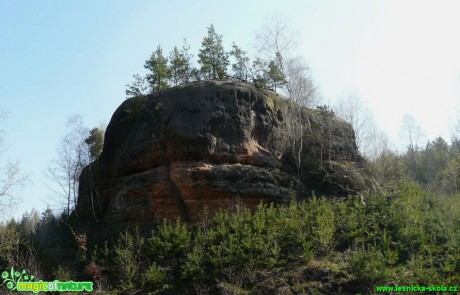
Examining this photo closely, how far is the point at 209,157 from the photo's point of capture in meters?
20.3

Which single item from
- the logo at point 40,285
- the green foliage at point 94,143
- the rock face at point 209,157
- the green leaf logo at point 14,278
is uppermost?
the green foliage at point 94,143

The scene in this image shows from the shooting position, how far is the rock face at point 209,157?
64.5 ft

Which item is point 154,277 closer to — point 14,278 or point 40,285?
point 40,285

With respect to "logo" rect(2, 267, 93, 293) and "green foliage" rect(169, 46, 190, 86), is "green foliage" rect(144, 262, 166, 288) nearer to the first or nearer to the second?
"logo" rect(2, 267, 93, 293)

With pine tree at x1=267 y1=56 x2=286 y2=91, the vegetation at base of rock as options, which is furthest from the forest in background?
pine tree at x1=267 y1=56 x2=286 y2=91

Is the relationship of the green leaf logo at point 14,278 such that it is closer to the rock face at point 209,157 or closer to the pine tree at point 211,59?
the rock face at point 209,157

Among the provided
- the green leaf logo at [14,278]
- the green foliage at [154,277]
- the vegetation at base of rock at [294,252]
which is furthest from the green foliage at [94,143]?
the green foliage at [154,277]

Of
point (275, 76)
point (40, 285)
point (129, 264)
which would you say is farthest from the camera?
point (275, 76)

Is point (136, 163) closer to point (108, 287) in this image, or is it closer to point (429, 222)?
point (108, 287)

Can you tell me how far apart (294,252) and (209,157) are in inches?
242

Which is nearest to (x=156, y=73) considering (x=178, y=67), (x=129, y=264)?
(x=178, y=67)

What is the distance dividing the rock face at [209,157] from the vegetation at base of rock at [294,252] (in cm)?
131

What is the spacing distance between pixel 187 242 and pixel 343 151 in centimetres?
1099

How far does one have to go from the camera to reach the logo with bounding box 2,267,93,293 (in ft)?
50.7
